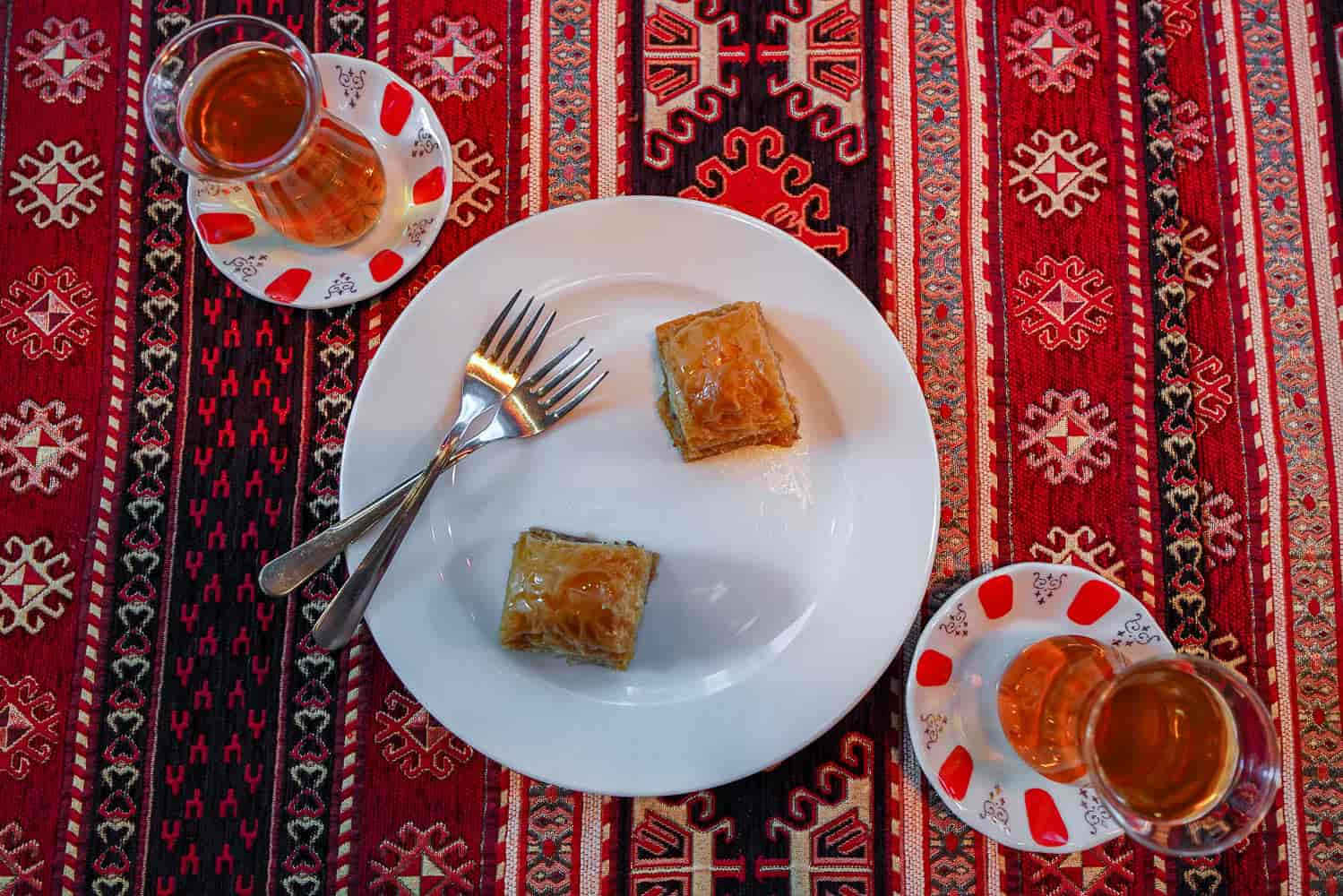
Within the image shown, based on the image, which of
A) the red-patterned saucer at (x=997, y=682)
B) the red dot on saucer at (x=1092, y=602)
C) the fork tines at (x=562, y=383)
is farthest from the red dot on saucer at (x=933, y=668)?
the fork tines at (x=562, y=383)

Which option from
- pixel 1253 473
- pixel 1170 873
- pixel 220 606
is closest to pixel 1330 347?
pixel 1253 473

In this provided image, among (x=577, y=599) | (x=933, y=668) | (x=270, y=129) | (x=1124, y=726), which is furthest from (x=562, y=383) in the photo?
(x=1124, y=726)

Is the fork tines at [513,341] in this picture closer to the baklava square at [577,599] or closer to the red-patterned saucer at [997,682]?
the baklava square at [577,599]

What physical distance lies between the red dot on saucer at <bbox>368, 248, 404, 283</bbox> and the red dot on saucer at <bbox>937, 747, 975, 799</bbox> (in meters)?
1.27

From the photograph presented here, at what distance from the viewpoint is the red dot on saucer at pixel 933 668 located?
153 cm

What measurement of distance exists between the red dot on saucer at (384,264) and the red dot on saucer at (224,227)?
0.22 metres

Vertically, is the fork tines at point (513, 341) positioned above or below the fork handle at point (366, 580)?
above

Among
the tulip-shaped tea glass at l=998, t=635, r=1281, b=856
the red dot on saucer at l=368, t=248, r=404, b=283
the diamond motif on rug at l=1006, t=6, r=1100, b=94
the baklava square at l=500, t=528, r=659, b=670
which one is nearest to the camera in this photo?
the tulip-shaped tea glass at l=998, t=635, r=1281, b=856

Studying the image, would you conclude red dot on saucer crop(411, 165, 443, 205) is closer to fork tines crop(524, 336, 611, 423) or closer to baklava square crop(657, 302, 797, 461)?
fork tines crop(524, 336, 611, 423)

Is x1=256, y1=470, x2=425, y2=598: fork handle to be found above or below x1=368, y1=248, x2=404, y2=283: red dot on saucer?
below

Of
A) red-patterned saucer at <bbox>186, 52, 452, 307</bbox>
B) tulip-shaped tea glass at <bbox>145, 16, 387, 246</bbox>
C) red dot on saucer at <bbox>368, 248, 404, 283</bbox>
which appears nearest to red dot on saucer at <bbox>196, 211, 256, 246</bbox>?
red-patterned saucer at <bbox>186, 52, 452, 307</bbox>

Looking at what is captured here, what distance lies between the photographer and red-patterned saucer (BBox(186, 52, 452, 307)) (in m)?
1.60

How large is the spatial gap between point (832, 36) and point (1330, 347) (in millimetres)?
1085

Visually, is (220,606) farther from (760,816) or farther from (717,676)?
(760,816)
